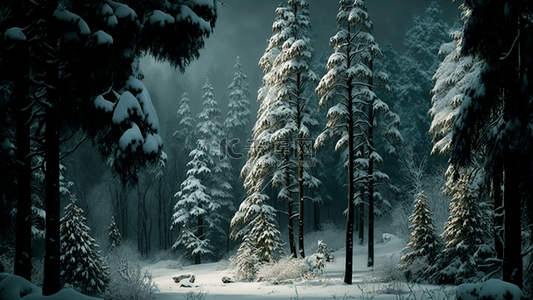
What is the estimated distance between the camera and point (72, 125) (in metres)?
7.48

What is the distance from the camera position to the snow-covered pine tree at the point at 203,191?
31516 millimetres

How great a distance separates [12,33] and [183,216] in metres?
26.0

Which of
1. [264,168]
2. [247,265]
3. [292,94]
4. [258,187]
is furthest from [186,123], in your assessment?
[247,265]

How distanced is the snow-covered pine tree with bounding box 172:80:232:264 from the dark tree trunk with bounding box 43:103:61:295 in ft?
80.1

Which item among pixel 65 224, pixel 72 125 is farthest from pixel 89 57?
pixel 65 224

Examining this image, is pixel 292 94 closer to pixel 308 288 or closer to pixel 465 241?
pixel 308 288

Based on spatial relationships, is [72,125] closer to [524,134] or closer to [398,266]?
[524,134]

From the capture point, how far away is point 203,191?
33438 millimetres

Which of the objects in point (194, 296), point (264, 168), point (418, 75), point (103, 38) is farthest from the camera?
point (418, 75)

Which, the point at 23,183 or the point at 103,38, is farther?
the point at 23,183

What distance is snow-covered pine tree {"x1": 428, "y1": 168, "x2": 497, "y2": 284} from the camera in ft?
45.6

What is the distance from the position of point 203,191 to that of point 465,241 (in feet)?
75.8

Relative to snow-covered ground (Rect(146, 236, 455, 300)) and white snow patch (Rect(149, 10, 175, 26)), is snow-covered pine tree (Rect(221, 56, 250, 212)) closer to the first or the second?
snow-covered ground (Rect(146, 236, 455, 300))

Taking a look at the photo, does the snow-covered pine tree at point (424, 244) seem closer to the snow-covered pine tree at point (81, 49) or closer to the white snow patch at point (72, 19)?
the snow-covered pine tree at point (81, 49)
